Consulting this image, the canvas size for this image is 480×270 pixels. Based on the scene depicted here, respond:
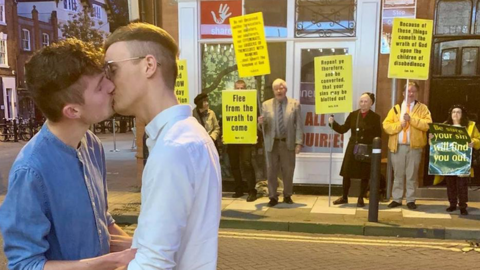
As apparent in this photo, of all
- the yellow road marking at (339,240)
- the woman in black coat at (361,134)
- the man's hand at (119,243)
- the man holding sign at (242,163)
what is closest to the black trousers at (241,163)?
the man holding sign at (242,163)

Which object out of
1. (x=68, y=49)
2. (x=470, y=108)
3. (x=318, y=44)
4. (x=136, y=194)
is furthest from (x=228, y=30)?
(x=68, y=49)

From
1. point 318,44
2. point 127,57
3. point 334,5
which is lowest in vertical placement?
point 127,57

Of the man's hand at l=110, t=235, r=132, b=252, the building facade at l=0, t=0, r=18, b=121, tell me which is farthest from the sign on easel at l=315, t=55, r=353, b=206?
the building facade at l=0, t=0, r=18, b=121

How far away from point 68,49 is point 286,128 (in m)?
6.13

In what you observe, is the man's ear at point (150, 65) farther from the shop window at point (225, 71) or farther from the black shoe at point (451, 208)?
the shop window at point (225, 71)

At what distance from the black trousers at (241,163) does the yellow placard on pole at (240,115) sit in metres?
0.47

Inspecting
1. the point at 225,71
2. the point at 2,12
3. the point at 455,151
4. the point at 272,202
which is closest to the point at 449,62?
the point at 455,151

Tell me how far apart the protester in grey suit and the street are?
144 centimetres

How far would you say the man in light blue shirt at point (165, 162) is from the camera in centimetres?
122

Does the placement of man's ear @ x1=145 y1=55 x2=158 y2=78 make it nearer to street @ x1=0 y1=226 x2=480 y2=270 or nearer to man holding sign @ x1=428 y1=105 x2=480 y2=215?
street @ x1=0 y1=226 x2=480 y2=270

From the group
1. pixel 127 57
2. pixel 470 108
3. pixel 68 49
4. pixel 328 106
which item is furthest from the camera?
pixel 470 108

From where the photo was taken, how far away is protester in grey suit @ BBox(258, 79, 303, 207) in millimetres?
7435

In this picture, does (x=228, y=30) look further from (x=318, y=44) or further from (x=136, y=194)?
(x=136, y=194)

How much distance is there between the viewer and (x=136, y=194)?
8633 millimetres
